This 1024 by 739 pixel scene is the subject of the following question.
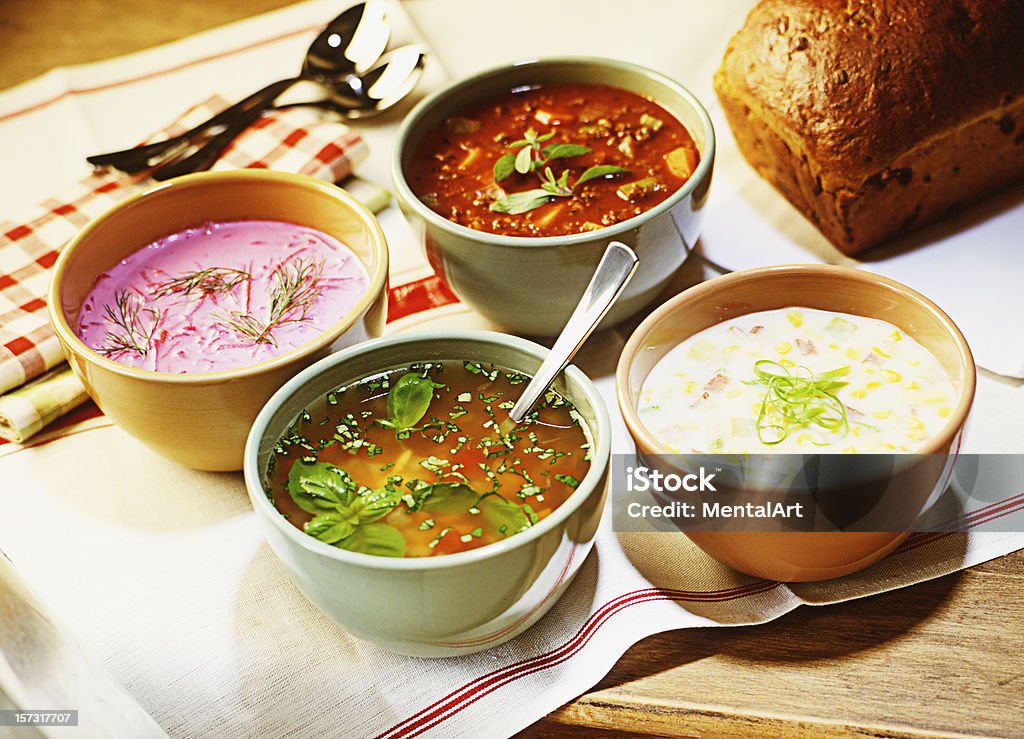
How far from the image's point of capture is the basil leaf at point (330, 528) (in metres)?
1.35

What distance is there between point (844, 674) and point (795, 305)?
0.55 meters

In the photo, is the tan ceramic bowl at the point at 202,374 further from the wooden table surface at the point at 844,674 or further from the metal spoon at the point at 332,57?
the wooden table surface at the point at 844,674

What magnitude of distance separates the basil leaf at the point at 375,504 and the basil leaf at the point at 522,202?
0.64 m

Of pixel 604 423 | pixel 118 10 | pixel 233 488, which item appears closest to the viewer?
pixel 604 423

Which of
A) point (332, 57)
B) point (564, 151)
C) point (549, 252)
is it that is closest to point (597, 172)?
point (564, 151)

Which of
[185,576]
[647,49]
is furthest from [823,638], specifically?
→ [647,49]

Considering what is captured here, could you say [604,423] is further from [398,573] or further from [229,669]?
[229,669]

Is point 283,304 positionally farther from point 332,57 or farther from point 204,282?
point 332,57

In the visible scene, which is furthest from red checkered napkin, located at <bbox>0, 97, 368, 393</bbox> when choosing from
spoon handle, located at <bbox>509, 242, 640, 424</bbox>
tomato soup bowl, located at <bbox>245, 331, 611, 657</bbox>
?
spoon handle, located at <bbox>509, 242, 640, 424</bbox>

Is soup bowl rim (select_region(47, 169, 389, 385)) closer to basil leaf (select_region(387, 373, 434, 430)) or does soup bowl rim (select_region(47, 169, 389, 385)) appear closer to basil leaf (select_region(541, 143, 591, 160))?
basil leaf (select_region(387, 373, 434, 430))

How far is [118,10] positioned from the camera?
2.94 m

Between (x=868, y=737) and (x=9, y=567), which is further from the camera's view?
(x=868, y=737)

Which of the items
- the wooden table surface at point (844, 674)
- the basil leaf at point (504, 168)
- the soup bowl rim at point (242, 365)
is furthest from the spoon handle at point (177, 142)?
the wooden table surface at point (844, 674)

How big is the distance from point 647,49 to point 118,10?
4.73ft
